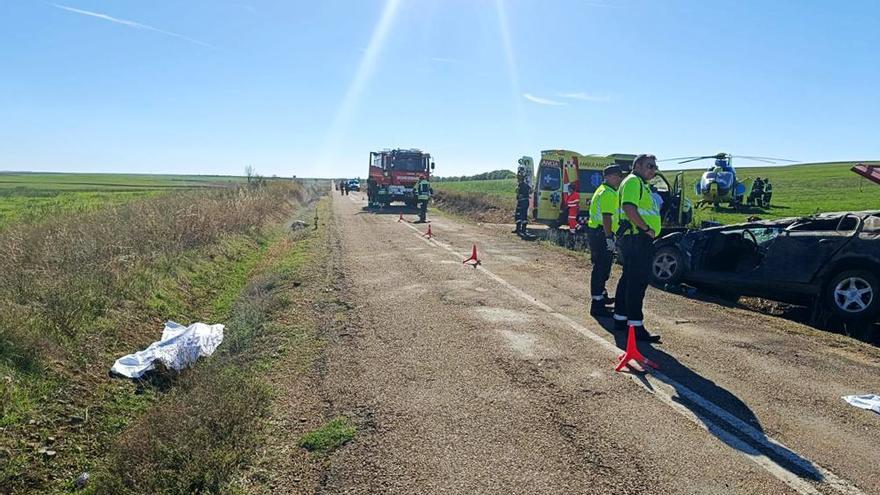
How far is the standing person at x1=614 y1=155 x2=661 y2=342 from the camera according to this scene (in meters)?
5.77

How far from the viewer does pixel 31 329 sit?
17.7 ft

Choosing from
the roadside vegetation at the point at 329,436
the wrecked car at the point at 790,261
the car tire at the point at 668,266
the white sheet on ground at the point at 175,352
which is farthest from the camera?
the car tire at the point at 668,266

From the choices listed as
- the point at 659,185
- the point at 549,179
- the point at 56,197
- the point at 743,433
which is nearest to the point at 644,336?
the point at 743,433

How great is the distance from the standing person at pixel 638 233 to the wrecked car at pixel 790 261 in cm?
243

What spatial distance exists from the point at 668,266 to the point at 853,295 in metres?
2.65

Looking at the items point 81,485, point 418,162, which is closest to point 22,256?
point 81,485

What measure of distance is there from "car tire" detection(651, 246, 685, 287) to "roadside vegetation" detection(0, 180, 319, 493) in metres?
5.78

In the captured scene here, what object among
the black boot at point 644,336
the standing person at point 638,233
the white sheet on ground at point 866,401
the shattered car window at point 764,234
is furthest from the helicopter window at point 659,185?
the white sheet on ground at point 866,401

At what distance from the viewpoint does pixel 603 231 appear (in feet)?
22.6

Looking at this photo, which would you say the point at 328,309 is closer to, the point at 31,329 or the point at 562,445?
A: the point at 31,329

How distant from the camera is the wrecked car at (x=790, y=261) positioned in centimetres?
635

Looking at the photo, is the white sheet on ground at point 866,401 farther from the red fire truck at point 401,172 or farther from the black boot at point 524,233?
the red fire truck at point 401,172

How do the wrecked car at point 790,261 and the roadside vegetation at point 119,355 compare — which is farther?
the wrecked car at point 790,261

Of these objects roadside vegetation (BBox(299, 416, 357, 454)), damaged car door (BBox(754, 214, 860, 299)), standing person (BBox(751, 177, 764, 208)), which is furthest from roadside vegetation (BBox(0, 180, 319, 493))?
standing person (BBox(751, 177, 764, 208))
